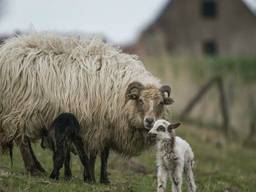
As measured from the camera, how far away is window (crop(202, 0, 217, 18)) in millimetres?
72562

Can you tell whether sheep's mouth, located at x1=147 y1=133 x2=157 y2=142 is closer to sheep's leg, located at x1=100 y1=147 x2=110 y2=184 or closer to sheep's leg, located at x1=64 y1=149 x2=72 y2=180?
sheep's leg, located at x1=100 y1=147 x2=110 y2=184

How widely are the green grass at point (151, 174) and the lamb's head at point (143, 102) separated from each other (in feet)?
3.71

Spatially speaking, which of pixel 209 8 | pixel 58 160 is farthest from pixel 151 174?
pixel 209 8

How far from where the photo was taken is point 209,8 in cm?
7281

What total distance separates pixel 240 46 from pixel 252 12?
3.10 meters

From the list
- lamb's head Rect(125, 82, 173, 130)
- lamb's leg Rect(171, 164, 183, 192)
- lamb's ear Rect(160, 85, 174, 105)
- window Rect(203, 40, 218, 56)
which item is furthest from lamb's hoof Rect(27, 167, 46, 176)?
window Rect(203, 40, 218, 56)

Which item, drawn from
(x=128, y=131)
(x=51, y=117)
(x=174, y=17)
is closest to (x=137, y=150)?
(x=128, y=131)

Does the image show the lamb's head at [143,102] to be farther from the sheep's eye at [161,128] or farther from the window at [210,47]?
the window at [210,47]

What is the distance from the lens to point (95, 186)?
15.0 m

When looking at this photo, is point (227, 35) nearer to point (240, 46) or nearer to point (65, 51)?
point (240, 46)

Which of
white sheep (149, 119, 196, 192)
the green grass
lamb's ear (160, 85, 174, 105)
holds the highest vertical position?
lamb's ear (160, 85, 174, 105)

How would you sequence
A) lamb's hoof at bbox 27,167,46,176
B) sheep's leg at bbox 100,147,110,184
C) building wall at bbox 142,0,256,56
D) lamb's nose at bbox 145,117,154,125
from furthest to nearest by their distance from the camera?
building wall at bbox 142,0,256,56
sheep's leg at bbox 100,147,110,184
lamb's hoof at bbox 27,167,46,176
lamb's nose at bbox 145,117,154,125

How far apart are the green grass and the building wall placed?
41.0 meters

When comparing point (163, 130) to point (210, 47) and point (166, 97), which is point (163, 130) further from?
point (210, 47)
